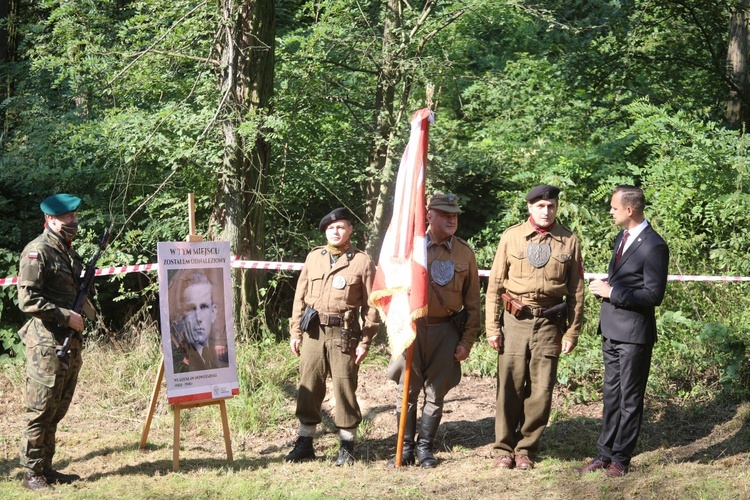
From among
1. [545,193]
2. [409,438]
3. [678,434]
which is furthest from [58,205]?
[678,434]

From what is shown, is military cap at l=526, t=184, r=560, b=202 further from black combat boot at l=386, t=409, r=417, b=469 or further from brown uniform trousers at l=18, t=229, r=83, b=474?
brown uniform trousers at l=18, t=229, r=83, b=474

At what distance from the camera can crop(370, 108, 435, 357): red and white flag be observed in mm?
5594

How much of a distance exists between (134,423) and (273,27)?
4.33 m

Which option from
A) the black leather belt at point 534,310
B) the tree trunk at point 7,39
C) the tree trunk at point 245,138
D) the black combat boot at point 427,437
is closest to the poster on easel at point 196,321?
the black combat boot at point 427,437

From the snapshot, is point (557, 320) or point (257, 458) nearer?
point (557, 320)

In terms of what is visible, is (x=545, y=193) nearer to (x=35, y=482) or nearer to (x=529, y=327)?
(x=529, y=327)

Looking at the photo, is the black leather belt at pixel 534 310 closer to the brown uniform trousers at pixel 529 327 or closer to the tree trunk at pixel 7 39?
the brown uniform trousers at pixel 529 327

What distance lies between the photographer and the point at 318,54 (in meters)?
8.21

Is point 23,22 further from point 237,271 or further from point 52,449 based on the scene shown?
point 52,449

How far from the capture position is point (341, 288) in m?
5.86

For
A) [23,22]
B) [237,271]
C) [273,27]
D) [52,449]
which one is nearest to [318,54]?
[273,27]

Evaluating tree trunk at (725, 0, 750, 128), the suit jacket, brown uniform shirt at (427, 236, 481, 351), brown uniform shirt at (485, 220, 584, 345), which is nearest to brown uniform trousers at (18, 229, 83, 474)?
brown uniform shirt at (427, 236, 481, 351)

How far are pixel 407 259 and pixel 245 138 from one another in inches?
118

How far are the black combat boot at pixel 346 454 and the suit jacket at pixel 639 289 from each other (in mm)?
2182
